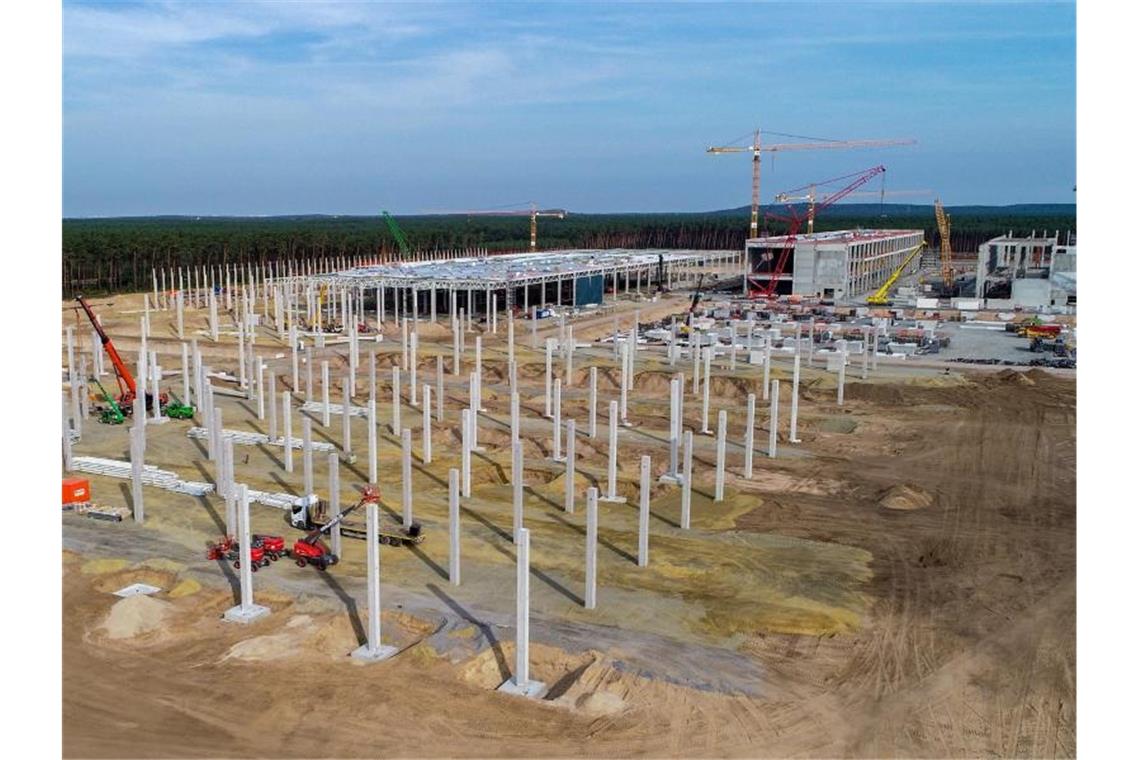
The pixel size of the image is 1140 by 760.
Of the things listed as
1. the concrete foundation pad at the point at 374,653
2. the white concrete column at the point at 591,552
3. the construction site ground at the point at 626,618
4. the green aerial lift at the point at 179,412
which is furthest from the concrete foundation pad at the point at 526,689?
the green aerial lift at the point at 179,412

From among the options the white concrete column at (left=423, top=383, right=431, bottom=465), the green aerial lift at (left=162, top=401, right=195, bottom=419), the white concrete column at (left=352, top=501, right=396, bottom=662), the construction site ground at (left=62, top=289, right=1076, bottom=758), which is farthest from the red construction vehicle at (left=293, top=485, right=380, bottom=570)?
the green aerial lift at (left=162, top=401, right=195, bottom=419)

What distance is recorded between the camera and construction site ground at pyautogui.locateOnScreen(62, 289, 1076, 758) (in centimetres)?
1479

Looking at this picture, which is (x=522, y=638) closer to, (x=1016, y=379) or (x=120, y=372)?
(x=120, y=372)

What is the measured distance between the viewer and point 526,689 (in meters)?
15.8

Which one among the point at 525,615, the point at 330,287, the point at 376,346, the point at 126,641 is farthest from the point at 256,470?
the point at 330,287

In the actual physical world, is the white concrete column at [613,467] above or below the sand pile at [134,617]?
above

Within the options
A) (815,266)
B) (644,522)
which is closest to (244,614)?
(644,522)

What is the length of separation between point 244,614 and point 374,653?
332cm

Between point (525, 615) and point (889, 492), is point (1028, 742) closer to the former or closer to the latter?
point (525, 615)

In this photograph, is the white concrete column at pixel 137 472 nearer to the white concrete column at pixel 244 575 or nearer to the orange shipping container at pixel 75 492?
the orange shipping container at pixel 75 492

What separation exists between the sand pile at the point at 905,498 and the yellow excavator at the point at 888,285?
5276 centimetres

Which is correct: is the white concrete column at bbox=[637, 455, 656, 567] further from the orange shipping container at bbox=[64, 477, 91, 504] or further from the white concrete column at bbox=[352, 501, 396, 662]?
the orange shipping container at bbox=[64, 477, 91, 504]

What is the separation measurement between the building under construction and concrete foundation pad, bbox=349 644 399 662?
71.9 m

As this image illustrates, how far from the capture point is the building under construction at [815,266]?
275 ft
